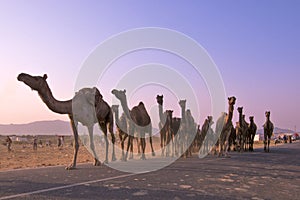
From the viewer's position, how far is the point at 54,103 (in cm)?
1234

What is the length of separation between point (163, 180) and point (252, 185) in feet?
7.07

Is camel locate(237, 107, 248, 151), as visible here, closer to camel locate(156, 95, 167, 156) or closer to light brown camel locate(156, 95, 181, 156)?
light brown camel locate(156, 95, 181, 156)

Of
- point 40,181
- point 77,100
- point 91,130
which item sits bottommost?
point 40,181

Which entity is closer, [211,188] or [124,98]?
[211,188]

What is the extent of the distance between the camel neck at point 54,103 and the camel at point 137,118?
5520 mm

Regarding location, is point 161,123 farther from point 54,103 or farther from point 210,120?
point 54,103

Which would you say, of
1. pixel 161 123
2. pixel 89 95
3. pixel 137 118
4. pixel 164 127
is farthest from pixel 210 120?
pixel 89 95

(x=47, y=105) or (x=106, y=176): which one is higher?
(x=47, y=105)

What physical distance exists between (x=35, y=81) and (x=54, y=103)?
108cm

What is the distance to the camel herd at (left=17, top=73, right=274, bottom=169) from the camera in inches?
493

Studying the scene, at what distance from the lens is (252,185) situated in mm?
8875

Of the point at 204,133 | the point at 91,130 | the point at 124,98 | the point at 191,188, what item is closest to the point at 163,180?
the point at 191,188

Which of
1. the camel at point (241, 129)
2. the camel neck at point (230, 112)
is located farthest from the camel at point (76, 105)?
the camel at point (241, 129)

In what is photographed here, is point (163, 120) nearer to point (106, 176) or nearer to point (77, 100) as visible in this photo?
point (77, 100)
